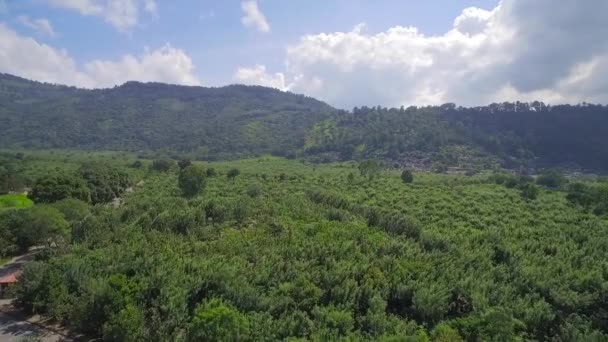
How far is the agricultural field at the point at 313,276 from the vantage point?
23250mm

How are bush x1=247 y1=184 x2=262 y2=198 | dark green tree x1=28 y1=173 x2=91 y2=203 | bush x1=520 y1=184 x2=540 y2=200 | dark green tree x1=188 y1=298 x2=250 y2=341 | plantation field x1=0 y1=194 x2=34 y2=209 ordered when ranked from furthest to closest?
bush x1=520 y1=184 x2=540 y2=200, bush x1=247 y1=184 x2=262 y2=198, dark green tree x1=28 y1=173 x2=91 y2=203, plantation field x1=0 y1=194 x2=34 y2=209, dark green tree x1=188 y1=298 x2=250 y2=341

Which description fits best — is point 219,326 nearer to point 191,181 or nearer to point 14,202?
point 191,181

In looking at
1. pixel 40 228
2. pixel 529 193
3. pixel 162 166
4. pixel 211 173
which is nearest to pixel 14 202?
pixel 40 228

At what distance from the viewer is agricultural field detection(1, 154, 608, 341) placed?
23.2 meters

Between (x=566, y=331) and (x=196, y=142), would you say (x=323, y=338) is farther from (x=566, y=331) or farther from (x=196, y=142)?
(x=196, y=142)

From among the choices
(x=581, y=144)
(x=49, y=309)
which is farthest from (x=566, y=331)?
(x=581, y=144)

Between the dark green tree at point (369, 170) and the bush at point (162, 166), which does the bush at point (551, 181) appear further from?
the bush at point (162, 166)

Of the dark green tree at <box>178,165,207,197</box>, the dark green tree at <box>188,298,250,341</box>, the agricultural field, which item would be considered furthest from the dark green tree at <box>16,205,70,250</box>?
the dark green tree at <box>188,298,250,341</box>

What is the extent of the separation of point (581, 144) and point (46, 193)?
7032 inches

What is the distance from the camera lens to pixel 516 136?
182875mm

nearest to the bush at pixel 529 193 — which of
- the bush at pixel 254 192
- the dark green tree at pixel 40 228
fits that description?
the bush at pixel 254 192

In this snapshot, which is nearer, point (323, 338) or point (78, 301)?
point (323, 338)

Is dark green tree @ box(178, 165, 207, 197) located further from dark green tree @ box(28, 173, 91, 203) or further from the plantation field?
the plantation field

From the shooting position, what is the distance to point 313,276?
2831cm
